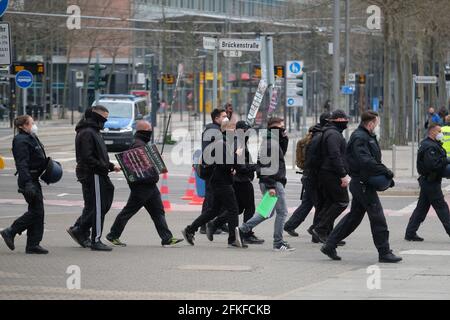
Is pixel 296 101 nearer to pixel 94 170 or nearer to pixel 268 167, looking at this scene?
pixel 268 167

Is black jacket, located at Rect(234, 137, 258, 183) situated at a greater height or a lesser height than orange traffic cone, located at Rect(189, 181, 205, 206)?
greater

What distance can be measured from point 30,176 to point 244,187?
129 inches

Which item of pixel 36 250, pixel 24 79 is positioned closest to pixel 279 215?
pixel 36 250

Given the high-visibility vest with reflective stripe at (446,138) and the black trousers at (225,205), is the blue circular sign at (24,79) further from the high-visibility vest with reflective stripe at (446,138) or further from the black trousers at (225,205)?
the black trousers at (225,205)

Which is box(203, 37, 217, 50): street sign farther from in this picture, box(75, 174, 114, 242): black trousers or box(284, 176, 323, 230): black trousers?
box(75, 174, 114, 242): black trousers

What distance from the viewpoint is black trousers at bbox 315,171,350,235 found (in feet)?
51.6

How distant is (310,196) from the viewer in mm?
17297

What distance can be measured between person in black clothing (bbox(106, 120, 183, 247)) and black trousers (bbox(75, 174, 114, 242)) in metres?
0.45

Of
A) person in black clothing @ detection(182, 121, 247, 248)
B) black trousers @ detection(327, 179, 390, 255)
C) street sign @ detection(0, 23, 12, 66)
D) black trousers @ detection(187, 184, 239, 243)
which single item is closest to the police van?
street sign @ detection(0, 23, 12, 66)

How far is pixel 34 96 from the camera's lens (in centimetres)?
10075

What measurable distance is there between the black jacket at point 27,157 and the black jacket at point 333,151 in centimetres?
369

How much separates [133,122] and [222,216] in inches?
1122

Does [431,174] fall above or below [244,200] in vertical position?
above
